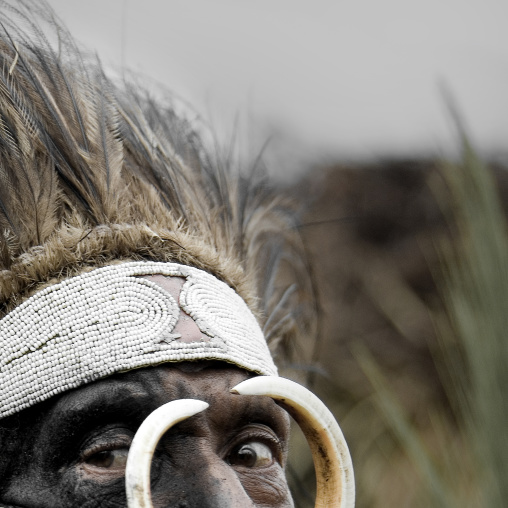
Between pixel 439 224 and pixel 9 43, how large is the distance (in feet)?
15.9

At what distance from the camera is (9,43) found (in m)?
2.08

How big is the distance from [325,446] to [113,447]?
1.50ft

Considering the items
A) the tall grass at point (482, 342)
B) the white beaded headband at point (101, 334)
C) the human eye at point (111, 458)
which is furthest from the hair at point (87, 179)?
the tall grass at point (482, 342)

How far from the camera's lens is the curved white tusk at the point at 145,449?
5.04 ft

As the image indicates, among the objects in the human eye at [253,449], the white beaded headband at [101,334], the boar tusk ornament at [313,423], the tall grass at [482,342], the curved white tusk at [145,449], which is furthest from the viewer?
the tall grass at [482,342]

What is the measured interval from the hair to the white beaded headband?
0.07m

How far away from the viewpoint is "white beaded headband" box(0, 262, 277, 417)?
1.74 metres

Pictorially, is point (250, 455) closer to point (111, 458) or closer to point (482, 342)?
point (111, 458)

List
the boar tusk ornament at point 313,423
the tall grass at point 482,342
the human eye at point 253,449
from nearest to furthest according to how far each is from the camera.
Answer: the boar tusk ornament at point 313,423 → the human eye at point 253,449 → the tall grass at point 482,342

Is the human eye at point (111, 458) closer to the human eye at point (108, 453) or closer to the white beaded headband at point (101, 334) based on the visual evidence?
the human eye at point (108, 453)

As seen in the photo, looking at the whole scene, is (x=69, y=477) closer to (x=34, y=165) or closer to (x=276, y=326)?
(x=34, y=165)

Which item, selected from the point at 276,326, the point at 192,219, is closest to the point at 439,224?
the point at 276,326

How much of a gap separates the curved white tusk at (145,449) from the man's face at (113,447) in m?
0.10

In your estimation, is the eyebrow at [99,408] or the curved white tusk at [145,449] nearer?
the curved white tusk at [145,449]
